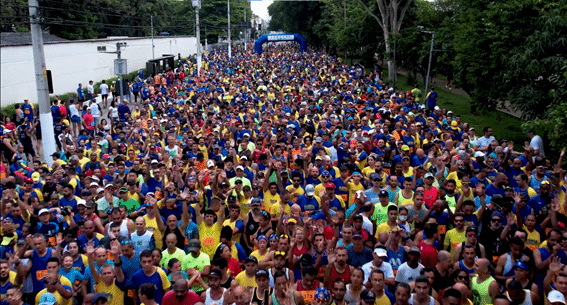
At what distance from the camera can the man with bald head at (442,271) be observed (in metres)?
6.12

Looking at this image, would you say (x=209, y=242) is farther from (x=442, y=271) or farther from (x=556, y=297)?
(x=556, y=297)

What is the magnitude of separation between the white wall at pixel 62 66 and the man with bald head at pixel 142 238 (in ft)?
63.7

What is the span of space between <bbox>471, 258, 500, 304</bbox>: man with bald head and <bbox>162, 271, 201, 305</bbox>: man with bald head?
10.2 ft

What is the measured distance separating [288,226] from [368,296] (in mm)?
2109

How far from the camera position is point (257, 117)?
16453 mm

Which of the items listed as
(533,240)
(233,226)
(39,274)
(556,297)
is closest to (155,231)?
(233,226)

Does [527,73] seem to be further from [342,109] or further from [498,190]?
[498,190]

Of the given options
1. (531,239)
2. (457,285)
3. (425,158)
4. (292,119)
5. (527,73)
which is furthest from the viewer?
(292,119)

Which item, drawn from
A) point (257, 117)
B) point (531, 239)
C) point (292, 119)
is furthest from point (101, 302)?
point (257, 117)

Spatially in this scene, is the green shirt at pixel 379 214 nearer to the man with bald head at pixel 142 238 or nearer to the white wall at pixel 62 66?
the man with bald head at pixel 142 238

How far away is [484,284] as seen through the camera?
5840mm

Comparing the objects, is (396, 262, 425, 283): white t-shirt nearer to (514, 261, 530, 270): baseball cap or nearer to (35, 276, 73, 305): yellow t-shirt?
(514, 261, 530, 270): baseball cap

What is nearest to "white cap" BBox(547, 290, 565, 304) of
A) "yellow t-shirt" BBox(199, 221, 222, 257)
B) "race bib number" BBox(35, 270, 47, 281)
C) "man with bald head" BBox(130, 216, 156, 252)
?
"yellow t-shirt" BBox(199, 221, 222, 257)

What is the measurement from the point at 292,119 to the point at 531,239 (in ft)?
28.9
